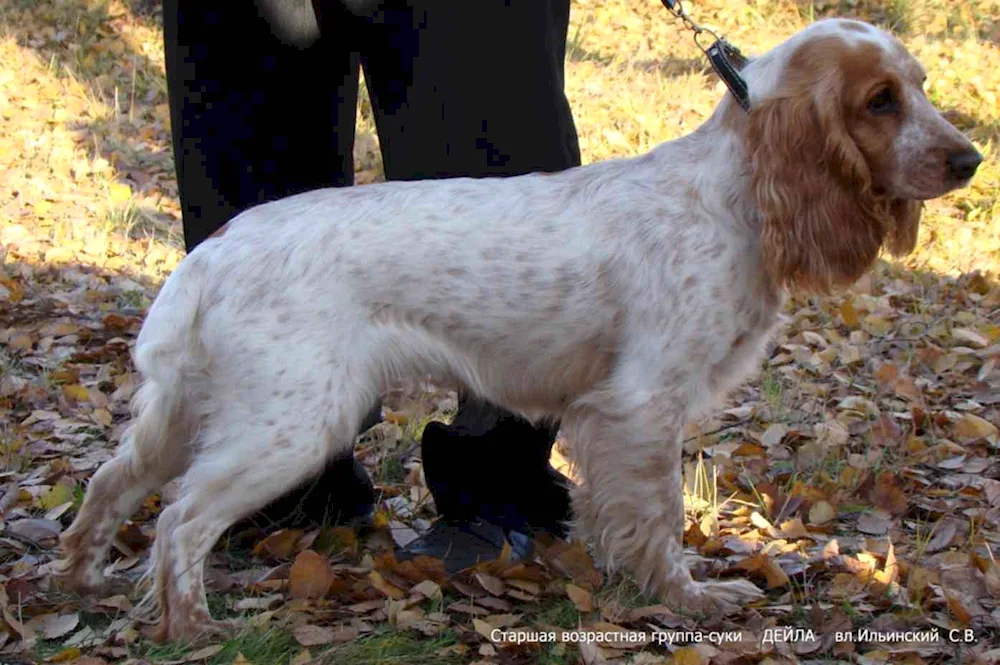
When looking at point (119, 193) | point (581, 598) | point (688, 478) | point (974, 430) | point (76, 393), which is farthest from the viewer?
point (119, 193)

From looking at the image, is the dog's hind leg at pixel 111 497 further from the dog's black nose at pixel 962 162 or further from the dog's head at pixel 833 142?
the dog's black nose at pixel 962 162

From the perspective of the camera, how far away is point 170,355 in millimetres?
2760

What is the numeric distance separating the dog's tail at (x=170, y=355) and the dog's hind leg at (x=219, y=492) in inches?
6.1

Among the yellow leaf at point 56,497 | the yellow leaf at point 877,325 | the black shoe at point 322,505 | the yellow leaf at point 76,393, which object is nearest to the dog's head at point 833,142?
the black shoe at point 322,505

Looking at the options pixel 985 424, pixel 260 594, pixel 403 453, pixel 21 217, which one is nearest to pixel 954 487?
pixel 985 424

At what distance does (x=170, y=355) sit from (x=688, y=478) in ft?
5.47

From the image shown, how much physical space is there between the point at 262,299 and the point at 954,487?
2.21 metres

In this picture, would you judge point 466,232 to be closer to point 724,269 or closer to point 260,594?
point 724,269

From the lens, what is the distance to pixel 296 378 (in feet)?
8.88

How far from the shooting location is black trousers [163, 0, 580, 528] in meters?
2.91

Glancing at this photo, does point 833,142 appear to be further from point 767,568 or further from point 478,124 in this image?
point 767,568

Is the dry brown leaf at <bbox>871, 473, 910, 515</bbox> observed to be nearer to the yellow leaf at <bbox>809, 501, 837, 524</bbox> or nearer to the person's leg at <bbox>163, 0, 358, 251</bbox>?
the yellow leaf at <bbox>809, 501, 837, 524</bbox>

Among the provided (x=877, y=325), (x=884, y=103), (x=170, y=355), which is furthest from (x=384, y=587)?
(x=877, y=325)

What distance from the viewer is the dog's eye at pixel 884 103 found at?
2789 millimetres
